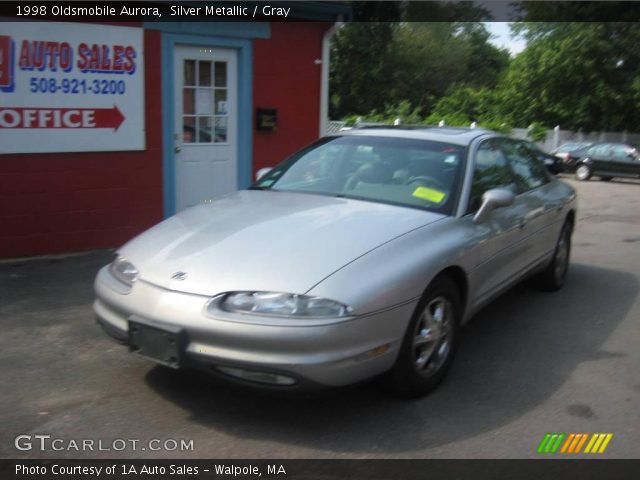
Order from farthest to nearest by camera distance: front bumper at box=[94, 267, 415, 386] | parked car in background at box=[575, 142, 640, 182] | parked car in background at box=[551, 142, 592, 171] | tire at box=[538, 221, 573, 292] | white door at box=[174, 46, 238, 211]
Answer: parked car in background at box=[551, 142, 592, 171], parked car in background at box=[575, 142, 640, 182], white door at box=[174, 46, 238, 211], tire at box=[538, 221, 573, 292], front bumper at box=[94, 267, 415, 386]

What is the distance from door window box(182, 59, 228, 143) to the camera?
8.13 meters

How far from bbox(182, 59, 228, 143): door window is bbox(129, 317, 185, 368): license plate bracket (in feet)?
16.3

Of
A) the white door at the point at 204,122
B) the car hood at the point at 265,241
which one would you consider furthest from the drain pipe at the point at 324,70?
the car hood at the point at 265,241

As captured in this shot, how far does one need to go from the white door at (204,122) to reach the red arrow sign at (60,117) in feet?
2.87

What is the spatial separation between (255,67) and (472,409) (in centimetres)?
588

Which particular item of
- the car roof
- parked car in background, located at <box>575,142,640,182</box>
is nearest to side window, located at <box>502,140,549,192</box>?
the car roof

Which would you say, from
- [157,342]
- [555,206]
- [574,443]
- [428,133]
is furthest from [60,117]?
[574,443]

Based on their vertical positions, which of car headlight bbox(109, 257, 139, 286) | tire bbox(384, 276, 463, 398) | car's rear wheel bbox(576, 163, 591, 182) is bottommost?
car's rear wheel bbox(576, 163, 591, 182)

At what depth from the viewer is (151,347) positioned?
346 centimetres

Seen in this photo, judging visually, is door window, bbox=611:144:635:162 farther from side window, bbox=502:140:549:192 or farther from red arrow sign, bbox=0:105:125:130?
red arrow sign, bbox=0:105:125:130

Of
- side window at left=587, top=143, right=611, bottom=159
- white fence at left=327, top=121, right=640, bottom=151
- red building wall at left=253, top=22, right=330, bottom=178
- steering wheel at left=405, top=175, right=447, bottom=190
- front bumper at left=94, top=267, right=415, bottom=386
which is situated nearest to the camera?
front bumper at left=94, top=267, right=415, bottom=386

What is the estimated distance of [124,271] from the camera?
389cm

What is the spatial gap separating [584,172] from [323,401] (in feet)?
69.8
